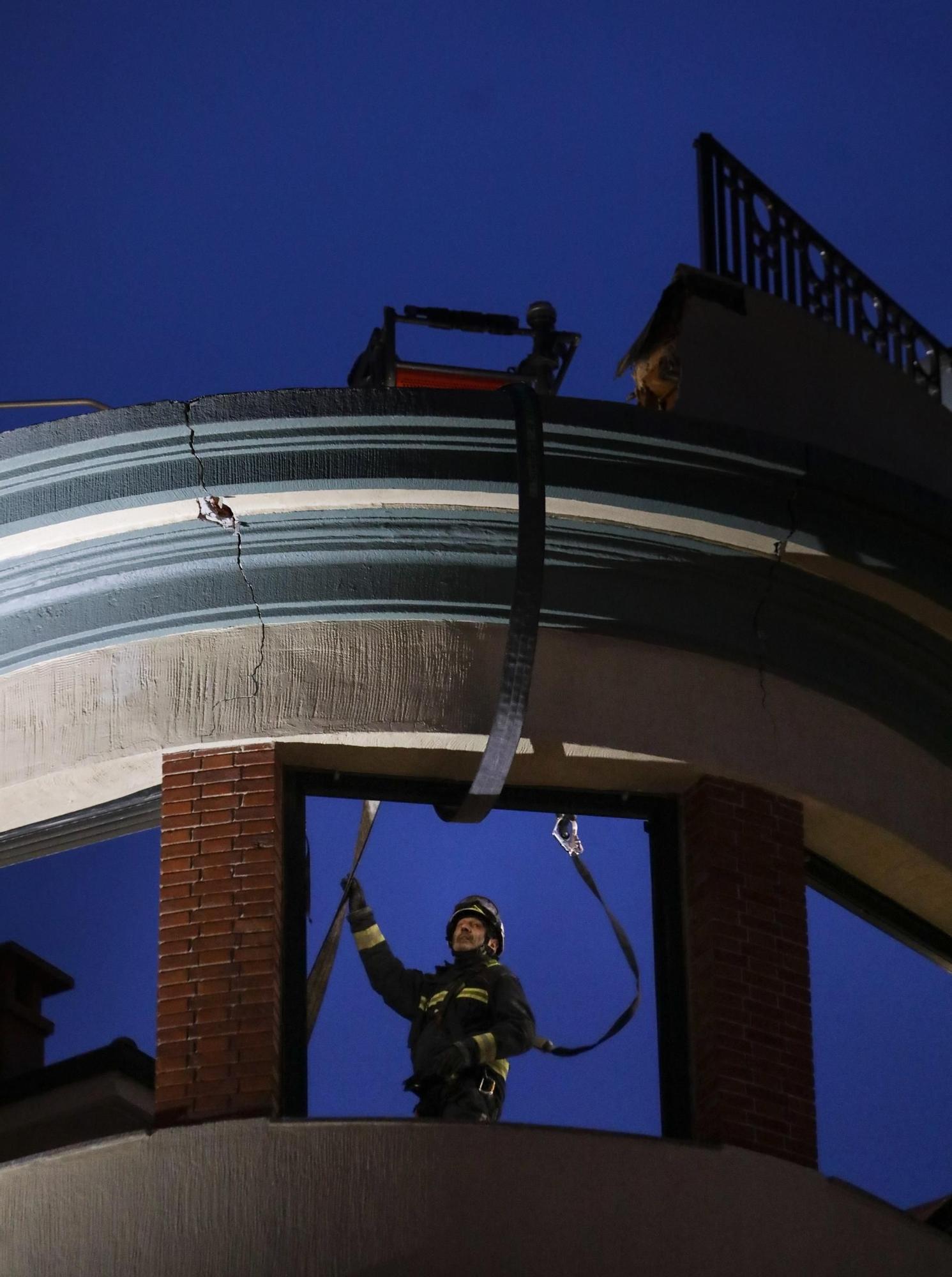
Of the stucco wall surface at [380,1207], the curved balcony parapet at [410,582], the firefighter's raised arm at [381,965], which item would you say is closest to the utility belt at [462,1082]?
the firefighter's raised arm at [381,965]

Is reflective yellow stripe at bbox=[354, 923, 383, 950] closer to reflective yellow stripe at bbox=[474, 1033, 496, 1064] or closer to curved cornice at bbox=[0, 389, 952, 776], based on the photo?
reflective yellow stripe at bbox=[474, 1033, 496, 1064]

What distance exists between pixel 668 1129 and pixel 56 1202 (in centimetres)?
266

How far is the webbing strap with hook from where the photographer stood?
10859mm

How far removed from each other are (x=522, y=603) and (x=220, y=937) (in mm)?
1981

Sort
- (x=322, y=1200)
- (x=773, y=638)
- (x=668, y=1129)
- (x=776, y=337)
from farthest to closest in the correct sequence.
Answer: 1. (x=776, y=337)
2. (x=773, y=638)
3. (x=668, y=1129)
4. (x=322, y=1200)

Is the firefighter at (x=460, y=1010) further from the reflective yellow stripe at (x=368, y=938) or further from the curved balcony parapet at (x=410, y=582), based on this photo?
the curved balcony parapet at (x=410, y=582)

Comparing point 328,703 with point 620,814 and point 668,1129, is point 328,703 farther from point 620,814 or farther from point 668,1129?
point 668,1129

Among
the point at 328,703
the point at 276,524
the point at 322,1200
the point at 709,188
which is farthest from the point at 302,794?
the point at 709,188

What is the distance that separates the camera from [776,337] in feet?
40.8

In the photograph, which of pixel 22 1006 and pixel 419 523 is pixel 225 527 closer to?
pixel 419 523

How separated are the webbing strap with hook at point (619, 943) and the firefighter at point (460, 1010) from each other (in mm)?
213

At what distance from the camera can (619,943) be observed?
10766mm

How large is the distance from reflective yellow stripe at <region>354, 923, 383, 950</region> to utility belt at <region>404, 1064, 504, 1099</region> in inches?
30.1

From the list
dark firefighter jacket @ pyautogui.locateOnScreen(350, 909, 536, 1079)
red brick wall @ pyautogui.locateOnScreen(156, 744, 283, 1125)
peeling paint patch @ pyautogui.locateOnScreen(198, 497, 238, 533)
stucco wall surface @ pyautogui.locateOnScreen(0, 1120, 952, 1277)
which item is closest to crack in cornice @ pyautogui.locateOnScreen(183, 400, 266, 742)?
peeling paint patch @ pyautogui.locateOnScreen(198, 497, 238, 533)
